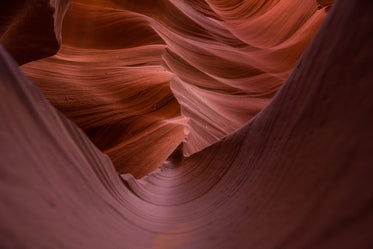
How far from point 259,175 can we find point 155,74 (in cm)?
115

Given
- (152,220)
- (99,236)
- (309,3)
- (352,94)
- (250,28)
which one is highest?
(309,3)

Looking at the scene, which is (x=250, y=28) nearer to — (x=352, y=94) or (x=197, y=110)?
(x=197, y=110)

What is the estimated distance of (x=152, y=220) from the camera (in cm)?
66

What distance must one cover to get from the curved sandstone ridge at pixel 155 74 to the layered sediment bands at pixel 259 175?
681 millimetres

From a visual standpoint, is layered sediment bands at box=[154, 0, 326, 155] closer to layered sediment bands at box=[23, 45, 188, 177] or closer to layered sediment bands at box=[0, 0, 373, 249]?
layered sediment bands at box=[23, 45, 188, 177]

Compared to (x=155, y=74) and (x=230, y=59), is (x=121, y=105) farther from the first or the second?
(x=230, y=59)

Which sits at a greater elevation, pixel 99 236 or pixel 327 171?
pixel 327 171

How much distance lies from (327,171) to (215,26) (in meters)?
3.16

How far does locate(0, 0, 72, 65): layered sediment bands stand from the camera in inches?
36.1

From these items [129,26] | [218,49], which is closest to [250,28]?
[218,49]

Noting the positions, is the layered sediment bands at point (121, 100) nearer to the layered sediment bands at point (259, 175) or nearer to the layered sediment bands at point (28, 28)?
the layered sediment bands at point (28, 28)

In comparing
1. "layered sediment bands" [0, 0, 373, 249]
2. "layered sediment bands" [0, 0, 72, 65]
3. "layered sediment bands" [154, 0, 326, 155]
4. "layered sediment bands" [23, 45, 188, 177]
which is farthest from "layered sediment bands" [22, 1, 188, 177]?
"layered sediment bands" [0, 0, 373, 249]

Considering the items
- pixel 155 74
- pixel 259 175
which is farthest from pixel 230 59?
pixel 259 175

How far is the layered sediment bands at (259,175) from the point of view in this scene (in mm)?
294
